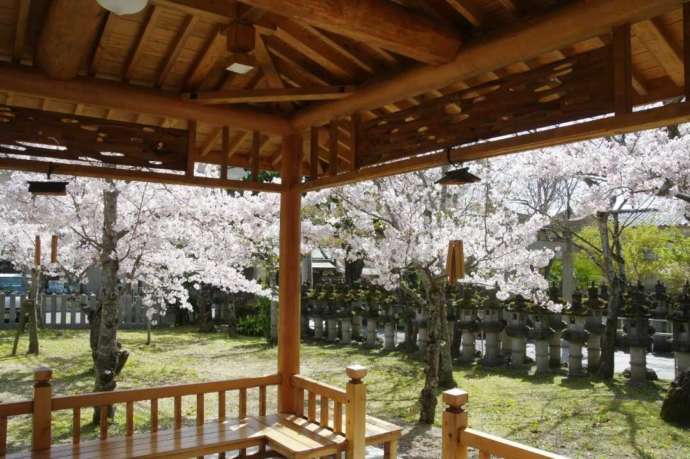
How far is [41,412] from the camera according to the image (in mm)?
4164

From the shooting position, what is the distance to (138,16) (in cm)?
381

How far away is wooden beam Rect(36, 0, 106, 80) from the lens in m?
3.10

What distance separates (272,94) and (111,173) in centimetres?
139

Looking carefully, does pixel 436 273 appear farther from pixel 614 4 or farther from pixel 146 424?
pixel 614 4

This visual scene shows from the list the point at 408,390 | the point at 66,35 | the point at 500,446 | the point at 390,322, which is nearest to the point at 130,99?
the point at 66,35

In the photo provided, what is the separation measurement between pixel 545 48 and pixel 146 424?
250 inches

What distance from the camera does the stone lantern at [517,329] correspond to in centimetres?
991

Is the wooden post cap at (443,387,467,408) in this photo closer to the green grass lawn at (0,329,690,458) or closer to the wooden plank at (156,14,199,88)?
the wooden plank at (156,14,199,88)

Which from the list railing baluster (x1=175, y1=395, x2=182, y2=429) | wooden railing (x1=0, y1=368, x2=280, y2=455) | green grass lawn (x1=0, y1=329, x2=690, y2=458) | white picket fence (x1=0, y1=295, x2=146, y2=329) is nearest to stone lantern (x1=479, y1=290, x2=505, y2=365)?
green grass lawn (x1=0, y1=329, x2=690, y2=458)

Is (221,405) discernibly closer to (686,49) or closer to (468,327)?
(686,49)

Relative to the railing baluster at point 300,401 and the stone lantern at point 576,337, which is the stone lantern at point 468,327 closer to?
the stone lantern at point 576,337

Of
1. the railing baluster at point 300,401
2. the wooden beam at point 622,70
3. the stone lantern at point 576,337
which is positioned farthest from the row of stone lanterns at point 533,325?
the wooden beam at point 622,70

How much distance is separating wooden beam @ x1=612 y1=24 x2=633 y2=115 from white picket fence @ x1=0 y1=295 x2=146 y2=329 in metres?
13.9

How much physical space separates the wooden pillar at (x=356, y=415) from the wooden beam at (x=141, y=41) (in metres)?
2.86
